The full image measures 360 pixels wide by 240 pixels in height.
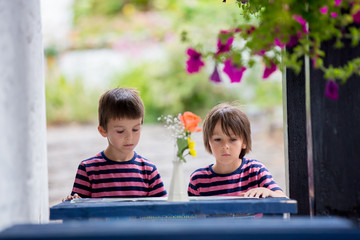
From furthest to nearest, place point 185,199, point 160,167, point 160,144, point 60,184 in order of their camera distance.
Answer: point 160,144
point 160,167
point 60,184
point 185,199

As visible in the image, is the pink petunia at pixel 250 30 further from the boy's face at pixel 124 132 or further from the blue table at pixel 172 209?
the boy's face at pixel 124 132

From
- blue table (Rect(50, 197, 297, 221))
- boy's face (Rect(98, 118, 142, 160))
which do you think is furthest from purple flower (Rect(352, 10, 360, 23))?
boy's face (Rect(98, 118, 142, 160))

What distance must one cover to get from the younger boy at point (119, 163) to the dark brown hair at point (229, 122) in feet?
1.06

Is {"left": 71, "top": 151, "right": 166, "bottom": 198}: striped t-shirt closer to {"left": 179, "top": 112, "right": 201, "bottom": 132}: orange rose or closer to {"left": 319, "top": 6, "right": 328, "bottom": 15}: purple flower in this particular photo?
{"left": 179, "top": 112, "right": 201, "bottom": 132}: orange rose

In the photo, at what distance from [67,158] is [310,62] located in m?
6.20

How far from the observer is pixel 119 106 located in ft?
7.48

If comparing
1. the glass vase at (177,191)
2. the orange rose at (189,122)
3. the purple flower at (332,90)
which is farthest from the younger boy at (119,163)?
the purple flower at (332,90)

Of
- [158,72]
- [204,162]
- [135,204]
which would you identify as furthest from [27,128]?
[158,72]

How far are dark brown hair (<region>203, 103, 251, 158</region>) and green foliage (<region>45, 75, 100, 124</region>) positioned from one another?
6.20 meters

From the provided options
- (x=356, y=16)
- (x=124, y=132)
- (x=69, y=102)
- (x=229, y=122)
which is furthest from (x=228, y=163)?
(x=69, y=102)

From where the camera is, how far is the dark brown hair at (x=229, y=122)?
2.31 meters

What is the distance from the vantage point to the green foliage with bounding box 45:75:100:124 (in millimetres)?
8391

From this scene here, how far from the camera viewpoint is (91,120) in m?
8.57

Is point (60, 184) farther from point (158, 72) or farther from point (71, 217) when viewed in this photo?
point (71, 217)
